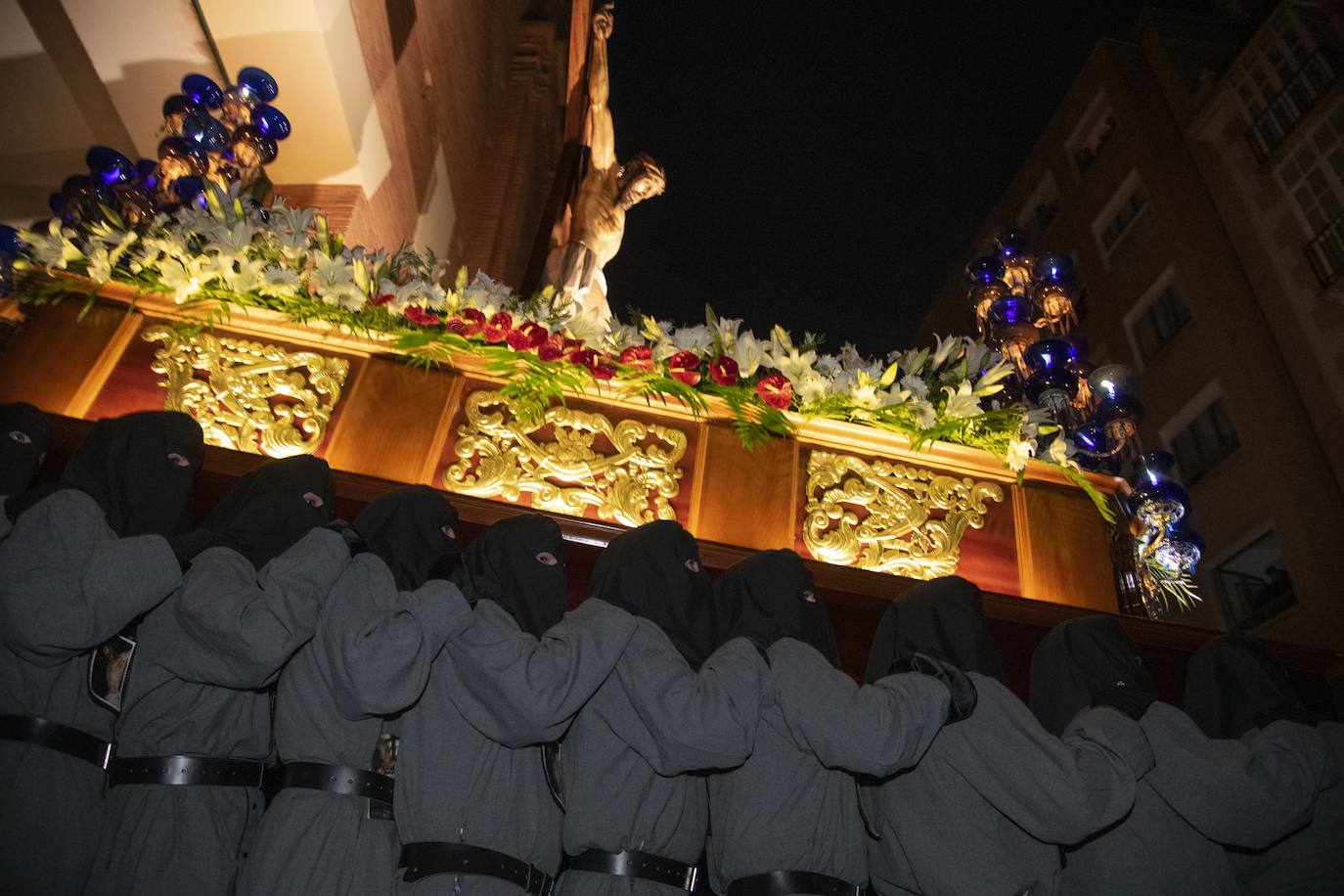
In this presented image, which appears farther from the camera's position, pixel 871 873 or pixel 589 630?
pixel 871 873

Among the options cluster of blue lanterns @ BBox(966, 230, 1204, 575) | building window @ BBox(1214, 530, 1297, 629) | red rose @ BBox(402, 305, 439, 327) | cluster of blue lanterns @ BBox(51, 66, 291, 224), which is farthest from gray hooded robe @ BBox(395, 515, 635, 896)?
building window @ BBox(1214, 530, 1297, 629)

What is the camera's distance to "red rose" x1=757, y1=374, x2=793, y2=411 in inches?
184

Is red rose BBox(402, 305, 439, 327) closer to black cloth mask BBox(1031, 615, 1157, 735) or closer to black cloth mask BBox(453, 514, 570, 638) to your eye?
black cloth mask BBox(453, 514, 570, 638)

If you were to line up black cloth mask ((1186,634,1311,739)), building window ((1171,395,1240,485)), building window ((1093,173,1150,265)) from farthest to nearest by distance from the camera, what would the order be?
building window ((1093,173,1150,265)) < building window ((1171,395,1240,485)) < black cloth mask ((1186,634,1311,739))

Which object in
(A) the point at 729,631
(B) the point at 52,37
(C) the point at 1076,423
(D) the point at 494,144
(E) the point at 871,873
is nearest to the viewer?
(E) the point at 871,873

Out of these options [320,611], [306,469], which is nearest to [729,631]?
[320,611]

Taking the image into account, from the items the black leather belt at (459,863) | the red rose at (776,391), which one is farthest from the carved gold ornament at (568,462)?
the black leather belt at (459,863)

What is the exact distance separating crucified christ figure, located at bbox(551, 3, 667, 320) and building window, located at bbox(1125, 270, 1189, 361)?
11.4 meters

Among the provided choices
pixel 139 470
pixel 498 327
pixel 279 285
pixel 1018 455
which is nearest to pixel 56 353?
pixel 279 285

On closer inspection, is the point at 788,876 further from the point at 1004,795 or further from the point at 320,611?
the point at 320,611

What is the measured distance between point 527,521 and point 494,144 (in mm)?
10891

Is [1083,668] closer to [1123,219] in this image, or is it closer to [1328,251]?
[1328,251]

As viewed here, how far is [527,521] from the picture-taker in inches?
150

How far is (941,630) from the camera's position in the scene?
3.86 metres
